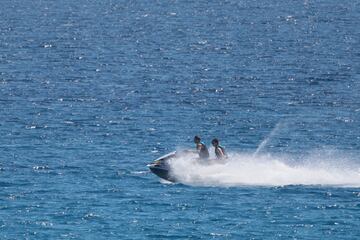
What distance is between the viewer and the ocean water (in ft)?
217

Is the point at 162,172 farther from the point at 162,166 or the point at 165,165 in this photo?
the point at 165,165

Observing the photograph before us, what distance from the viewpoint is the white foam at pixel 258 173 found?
73.2 meters

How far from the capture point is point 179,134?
88375 mm

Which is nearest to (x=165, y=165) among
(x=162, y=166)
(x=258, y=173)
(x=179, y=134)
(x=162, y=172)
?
(x=162, y=166)

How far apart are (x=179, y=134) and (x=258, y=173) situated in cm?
1427

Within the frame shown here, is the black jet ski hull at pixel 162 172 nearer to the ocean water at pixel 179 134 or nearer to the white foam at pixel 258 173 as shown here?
the white foam at pixel 258 173

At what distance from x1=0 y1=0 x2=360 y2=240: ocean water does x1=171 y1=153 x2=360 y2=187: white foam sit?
10cm

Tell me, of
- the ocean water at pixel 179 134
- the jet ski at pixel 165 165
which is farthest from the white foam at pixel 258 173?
the jet ski at pixel 165 165

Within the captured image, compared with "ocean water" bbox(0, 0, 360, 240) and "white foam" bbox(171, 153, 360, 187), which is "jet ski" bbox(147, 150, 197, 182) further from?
"ocean water" bbox(0, 0, 360, 240)

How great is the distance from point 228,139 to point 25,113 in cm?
1807

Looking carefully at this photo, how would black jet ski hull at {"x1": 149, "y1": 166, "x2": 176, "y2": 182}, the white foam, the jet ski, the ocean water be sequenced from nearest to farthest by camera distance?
1. the ocean water
2. the jet ski
3. black jet ski hull at {"x1": 149, "y1": 166, "x2": 176, "y2": 182}
4. the white foam

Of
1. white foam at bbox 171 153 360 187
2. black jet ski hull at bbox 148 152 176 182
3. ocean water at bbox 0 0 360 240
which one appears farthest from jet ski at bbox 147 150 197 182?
ocean water at bbox 0 0 360 240

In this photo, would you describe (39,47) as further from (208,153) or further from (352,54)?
(208,153)

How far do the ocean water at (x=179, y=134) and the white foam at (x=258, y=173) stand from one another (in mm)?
103
